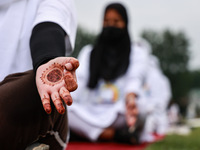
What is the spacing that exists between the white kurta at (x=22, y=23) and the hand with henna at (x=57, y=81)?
254 millimetres

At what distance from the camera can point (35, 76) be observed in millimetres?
913

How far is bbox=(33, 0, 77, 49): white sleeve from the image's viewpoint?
1117 mm

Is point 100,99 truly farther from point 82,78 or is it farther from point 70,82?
point 70,82

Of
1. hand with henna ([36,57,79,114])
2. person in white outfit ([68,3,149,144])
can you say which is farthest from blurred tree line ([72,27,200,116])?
hand with henna ([36,57,79,114])

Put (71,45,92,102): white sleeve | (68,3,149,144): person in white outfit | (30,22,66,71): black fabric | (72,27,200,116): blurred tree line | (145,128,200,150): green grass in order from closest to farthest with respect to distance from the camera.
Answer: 1. (30,22,66,71): black fabric
2. (145,128,200,150): green grass
3. (68,3,149,144): person in white outfit
4. (71,45,92,102): white sleeve
5. (72,27,200,116): blurred tree line

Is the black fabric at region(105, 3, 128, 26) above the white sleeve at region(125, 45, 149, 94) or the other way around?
above

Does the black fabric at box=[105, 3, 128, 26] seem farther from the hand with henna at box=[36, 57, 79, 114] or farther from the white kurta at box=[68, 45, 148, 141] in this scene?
the hand with henna at box=[36, 57, 79, 114]

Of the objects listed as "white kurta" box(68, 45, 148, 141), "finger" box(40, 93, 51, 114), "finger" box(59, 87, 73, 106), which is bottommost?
"white kurta" box(68, 45, 148, 141)

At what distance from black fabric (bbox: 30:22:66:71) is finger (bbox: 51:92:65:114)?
143 millimetres

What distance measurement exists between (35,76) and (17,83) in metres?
0.05


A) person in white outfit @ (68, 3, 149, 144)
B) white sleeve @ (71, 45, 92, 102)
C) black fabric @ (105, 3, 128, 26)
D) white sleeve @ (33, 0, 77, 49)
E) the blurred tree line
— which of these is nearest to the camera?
white sleeve @ (33, 0, 77, 49)

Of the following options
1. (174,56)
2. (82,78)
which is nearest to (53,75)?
(82,78)

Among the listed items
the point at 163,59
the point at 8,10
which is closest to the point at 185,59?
the point at 163,59

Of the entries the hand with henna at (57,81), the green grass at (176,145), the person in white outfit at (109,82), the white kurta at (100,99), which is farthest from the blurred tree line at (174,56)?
the hand with henna at (57,81)
